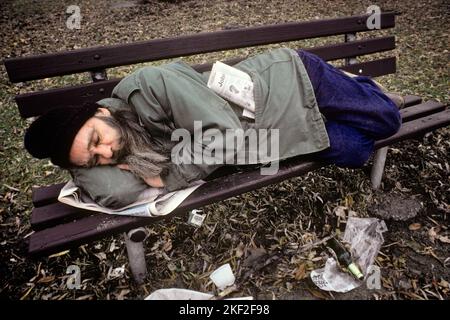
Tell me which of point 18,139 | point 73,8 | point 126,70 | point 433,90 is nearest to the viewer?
point 18,139

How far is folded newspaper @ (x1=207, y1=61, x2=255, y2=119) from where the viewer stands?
2342 millimetres

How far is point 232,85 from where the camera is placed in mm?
2344

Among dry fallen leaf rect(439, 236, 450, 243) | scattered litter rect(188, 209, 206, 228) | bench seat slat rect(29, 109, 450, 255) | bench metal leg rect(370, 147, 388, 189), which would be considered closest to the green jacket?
bench seat slat rect(29, 109, 450, 255)

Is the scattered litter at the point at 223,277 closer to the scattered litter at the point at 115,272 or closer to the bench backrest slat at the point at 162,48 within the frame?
the scattered litter at the point at 115,272

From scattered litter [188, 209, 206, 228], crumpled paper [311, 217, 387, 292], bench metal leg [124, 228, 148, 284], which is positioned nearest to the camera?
bench metal leg [124, 228, 148, 284]

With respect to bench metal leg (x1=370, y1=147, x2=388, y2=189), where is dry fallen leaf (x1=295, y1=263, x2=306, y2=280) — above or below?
below

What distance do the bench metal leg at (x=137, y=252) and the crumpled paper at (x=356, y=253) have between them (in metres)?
1.23

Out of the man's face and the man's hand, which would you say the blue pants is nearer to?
the man's hand

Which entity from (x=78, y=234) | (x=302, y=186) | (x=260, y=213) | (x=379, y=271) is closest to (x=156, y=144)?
(x=78, y=234)

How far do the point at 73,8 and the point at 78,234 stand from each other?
29.0 ft

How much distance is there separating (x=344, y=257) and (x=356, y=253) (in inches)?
5.3

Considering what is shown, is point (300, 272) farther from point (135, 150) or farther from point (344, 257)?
point (135, 150)

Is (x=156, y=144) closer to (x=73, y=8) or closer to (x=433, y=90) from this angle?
(x=433, y=90)

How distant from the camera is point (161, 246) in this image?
278 centimetres
